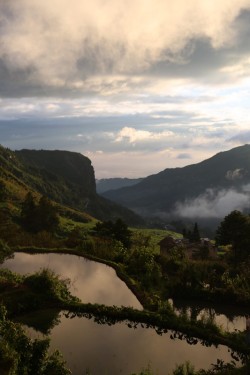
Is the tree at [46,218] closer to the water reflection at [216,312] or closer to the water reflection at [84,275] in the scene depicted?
the water reflection at [84,275]

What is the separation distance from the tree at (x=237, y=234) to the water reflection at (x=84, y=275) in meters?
28.0

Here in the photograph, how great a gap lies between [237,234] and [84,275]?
3308 centimetres

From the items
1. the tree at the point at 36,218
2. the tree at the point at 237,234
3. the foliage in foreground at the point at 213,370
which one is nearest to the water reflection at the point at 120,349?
the foliage in foreground at the point at 213,370

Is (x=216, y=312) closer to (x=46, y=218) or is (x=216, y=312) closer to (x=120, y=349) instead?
(x=120, y=349)

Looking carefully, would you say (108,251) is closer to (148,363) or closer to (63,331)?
(63,331)

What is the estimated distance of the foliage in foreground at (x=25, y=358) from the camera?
1910 centimetres

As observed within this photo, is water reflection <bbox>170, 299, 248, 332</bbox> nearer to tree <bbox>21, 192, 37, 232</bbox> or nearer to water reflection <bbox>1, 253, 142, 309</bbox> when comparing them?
water reflection <bbox>1, 253, 142, 309</bbox>

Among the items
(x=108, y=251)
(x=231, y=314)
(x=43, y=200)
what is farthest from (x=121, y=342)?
(x=43, y=200)

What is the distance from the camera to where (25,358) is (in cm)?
2012

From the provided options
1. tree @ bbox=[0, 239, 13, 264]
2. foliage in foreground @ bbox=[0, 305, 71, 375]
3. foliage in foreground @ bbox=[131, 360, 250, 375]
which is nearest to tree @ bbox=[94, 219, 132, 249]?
tree @ bbox=[0, 239, 13, 264]

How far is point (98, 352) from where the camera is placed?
2522cm

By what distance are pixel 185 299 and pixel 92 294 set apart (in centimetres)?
1067

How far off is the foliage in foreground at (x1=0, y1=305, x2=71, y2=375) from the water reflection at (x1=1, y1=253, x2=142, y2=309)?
45.1ft

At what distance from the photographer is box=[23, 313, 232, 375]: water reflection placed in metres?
23.6
